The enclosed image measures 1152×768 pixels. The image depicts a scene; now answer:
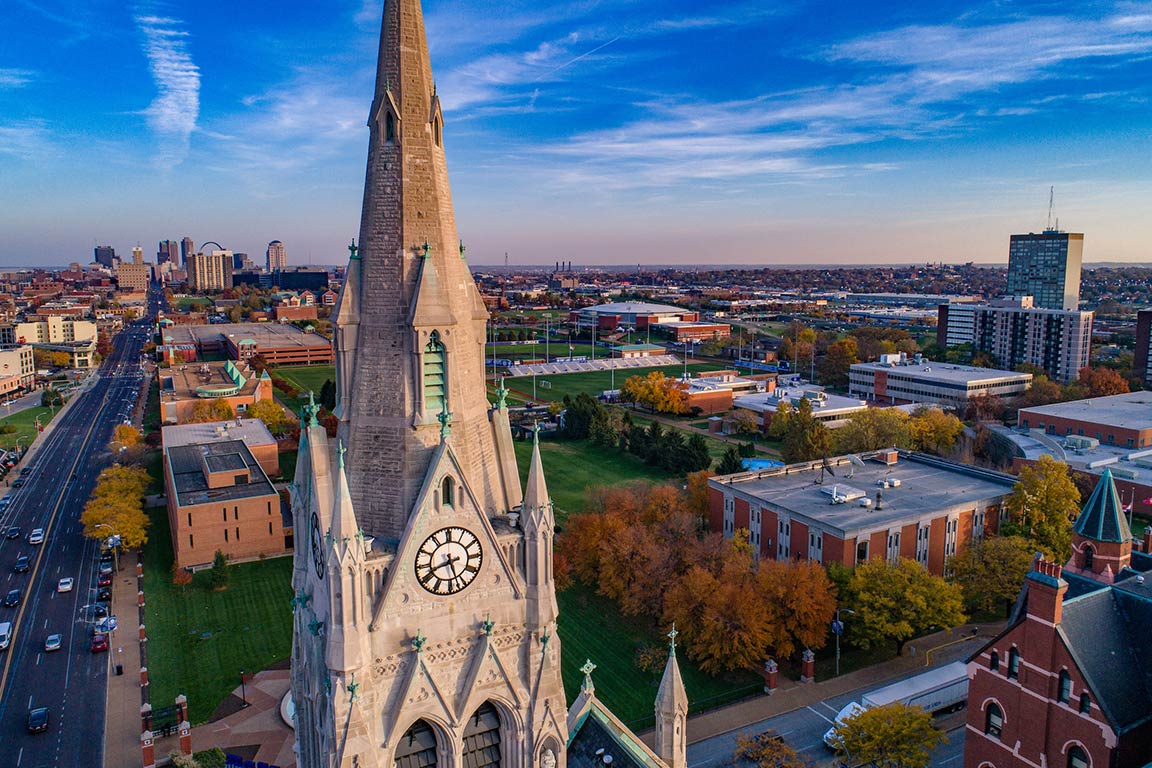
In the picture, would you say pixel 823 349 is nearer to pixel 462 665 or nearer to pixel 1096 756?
pixel 1096 756

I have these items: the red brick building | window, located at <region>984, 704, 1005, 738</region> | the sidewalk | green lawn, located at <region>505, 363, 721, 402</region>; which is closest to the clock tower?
the red brick building

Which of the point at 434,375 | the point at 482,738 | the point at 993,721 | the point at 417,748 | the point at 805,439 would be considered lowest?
the point at 993,721

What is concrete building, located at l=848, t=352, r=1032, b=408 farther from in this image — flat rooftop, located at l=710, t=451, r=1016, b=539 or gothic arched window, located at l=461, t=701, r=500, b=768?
gothic arched window, located at l=461, t=701, r=500, b=768

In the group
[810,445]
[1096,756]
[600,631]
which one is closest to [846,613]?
[600,631]

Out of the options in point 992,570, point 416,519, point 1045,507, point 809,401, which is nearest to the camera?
point 416,519

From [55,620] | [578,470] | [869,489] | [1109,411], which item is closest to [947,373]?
[1109,411]

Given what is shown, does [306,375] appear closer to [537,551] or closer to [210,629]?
[210,629]
